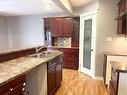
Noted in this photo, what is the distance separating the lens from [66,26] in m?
5.91

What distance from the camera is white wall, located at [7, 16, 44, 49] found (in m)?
6.84

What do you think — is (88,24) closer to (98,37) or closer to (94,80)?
(98,37)

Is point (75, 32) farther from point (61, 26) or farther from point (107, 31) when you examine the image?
point (107, 31)

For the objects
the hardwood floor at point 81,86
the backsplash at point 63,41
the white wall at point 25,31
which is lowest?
the hardwood floor at point 81,86

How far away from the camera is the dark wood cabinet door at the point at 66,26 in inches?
231

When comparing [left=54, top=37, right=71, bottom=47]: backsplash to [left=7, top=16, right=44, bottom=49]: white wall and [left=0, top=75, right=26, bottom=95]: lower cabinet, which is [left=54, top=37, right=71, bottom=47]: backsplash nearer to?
[left=7, top=16, right=44, bottom=49]: white wall

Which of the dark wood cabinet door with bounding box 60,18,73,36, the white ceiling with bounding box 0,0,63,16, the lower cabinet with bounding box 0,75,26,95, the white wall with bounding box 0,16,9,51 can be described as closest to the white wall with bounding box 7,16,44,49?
the white wall with bounding box 0,16,9,51

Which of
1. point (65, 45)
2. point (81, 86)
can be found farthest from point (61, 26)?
point (81, 86)

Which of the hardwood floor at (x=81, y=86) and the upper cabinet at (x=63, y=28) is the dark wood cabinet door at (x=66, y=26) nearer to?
the upper cabinet at (x=63, y=28)

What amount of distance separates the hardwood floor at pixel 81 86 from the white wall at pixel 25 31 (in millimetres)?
2935

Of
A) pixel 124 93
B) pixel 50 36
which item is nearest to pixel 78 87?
pixel 124 93

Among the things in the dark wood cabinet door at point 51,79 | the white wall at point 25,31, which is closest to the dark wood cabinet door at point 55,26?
the white wall at point 25,31

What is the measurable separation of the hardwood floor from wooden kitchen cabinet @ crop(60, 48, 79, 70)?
0.94 meters

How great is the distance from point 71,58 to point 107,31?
6.49 feet
